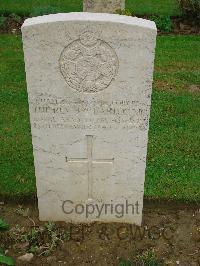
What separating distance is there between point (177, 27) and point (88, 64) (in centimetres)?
622

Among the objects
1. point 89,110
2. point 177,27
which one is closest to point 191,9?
point 177,27

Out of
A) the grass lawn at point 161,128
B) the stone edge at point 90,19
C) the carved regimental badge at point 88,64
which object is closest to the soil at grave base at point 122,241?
the grass lawn at point 161,128

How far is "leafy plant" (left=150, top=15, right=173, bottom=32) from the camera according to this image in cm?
928

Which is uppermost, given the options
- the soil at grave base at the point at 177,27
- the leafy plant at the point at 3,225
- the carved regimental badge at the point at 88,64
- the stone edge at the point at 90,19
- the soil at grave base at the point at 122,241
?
the stone edge at the point at 90,19

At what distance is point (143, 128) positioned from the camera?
158 inches

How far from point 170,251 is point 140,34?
6.42 feet

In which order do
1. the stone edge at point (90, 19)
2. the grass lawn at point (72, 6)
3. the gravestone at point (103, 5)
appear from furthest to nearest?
the grass lawn at point (72, 6), the gravestone at point (103, 5), the stone edge at point (90, 19)

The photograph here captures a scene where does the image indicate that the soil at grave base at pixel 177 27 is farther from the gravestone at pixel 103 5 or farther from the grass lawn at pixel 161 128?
the gravestone at pixel 103 5

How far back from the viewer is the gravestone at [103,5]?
27.6 feet

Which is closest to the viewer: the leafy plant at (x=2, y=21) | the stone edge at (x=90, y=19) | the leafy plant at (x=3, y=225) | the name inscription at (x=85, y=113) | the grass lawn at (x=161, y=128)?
the stone edge at (x=90, y=19)

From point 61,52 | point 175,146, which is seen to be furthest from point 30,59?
point 175,146

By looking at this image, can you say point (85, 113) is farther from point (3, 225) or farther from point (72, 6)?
point (72, 6)

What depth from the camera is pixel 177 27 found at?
9.53 meters

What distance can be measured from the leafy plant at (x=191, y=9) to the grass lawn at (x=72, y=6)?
1.00 ft
